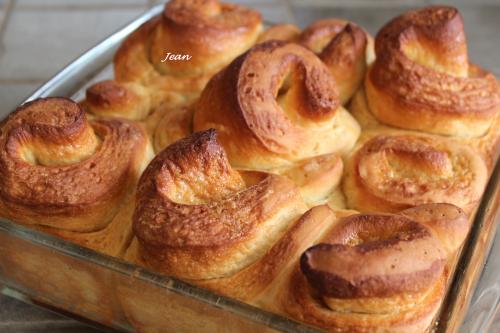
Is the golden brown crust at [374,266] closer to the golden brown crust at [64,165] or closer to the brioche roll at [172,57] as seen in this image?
the golden brown crust at [64,165]

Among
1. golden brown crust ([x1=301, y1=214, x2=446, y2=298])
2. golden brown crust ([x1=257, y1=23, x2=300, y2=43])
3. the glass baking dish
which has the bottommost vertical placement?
the glass baking dish

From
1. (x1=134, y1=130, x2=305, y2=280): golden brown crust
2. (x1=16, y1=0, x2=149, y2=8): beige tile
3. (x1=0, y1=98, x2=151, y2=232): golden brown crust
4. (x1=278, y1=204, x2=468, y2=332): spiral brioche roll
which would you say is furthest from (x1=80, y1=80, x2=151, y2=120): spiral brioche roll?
(x1=16, y1=0, x2=149, y2=8): beige tile

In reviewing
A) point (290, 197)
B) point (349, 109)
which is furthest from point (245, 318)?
point (349, 109)

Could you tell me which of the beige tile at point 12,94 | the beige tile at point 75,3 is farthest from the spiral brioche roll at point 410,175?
the beige tile at point 75,3

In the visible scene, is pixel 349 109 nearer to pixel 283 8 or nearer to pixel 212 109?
pixel 212 109

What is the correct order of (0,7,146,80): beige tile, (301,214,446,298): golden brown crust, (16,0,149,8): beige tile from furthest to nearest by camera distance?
(16,0,149,8): beige tile < (0,7,146,80): beige tile < (301,214,446,298): golden brown crust

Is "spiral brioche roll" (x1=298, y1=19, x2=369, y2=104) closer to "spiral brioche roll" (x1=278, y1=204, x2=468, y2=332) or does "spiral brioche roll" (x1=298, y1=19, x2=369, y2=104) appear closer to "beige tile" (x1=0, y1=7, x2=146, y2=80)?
"spiral brioche roll" (x1=278, y1=204, x2=468, y2=332)

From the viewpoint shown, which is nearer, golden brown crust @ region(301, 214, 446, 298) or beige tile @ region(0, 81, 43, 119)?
golden brown crust @ region(301, 214, 446, 298)
